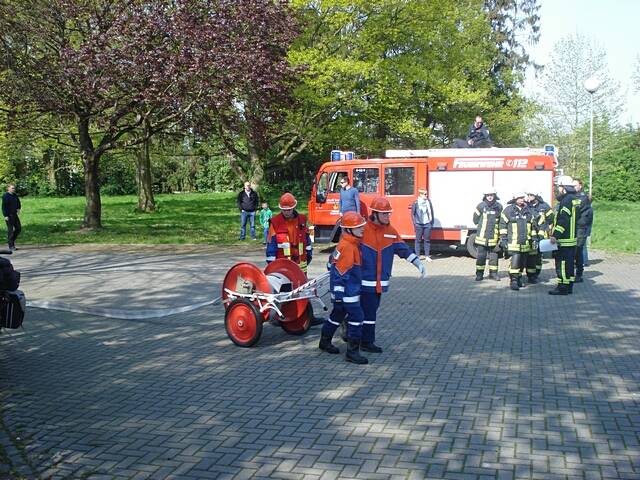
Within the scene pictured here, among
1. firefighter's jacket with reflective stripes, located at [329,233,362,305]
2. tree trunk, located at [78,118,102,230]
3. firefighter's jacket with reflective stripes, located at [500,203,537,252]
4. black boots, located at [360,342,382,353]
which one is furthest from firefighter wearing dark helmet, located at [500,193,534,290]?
tree trunk, located at [78,118,102,230]

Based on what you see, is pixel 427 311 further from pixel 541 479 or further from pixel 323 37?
pixel 323 37

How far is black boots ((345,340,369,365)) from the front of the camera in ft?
24.7

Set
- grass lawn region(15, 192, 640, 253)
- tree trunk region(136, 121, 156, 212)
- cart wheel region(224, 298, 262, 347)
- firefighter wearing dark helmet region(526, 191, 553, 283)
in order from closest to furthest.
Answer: cart wheel region(224, 298, 262, 347)
firefighter wearing dark helmet region(526, 191, 553, 283)
grass lawn region(15, 192, 640, 253)
tree trunk region(136, 121, 156, 212)

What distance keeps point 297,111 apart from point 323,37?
2.92 metres

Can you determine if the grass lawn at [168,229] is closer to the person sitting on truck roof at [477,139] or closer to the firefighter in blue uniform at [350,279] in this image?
the person sitting on truck roof at [477,139]

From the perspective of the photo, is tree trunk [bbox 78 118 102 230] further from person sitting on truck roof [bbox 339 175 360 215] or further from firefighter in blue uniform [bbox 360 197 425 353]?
firefighter in blue uniform [bbox 360 197 425 353]

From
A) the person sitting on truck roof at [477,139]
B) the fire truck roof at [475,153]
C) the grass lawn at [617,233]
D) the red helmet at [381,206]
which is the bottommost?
the grass lawn at [617,233]

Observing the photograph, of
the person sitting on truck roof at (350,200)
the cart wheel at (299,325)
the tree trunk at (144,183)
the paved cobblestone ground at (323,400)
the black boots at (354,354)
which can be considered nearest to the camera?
the paved cobblestone ground at (323,400)

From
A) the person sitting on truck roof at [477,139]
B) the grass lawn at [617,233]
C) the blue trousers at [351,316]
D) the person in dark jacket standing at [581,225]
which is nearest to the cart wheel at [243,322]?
the blue trousers at [351,316]

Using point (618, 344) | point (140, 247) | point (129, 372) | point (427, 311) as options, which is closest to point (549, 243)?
point (427, 311)

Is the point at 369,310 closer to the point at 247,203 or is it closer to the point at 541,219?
the point at 541,219

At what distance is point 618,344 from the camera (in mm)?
8391

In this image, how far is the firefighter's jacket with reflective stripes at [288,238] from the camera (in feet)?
30.0

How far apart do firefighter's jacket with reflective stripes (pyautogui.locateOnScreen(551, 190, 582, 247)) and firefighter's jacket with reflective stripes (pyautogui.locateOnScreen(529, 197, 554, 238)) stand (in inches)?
38.4
